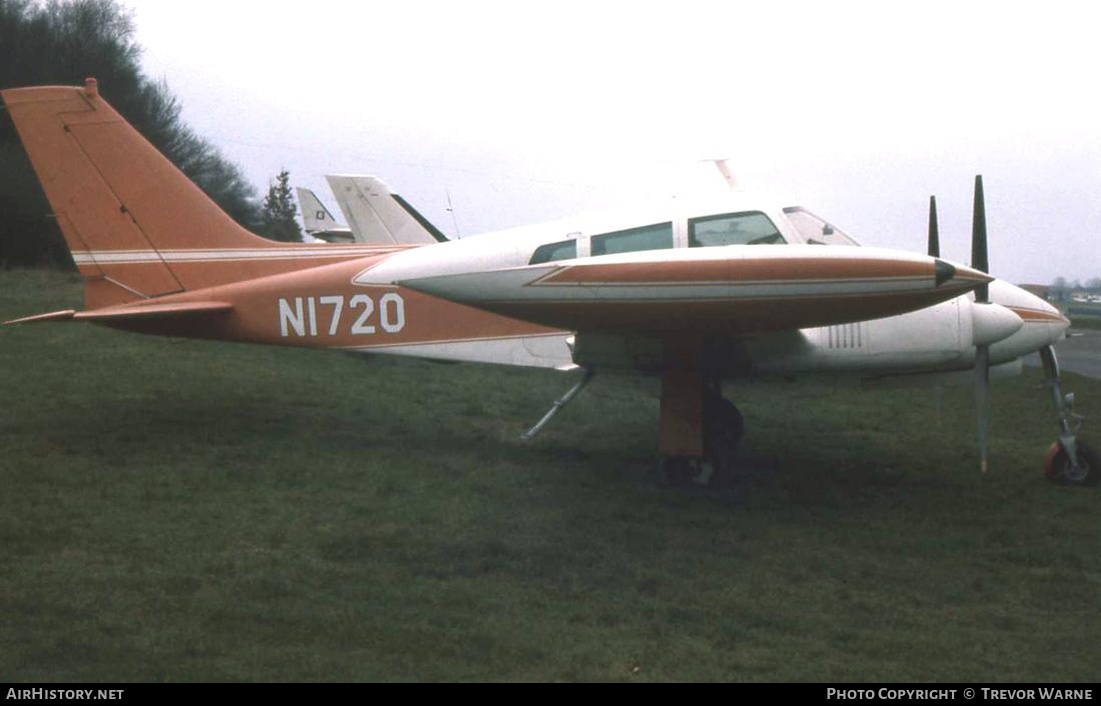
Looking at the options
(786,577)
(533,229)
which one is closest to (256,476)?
(533,229)

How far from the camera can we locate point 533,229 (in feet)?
29.9

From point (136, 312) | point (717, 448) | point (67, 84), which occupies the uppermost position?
point (67, 84)

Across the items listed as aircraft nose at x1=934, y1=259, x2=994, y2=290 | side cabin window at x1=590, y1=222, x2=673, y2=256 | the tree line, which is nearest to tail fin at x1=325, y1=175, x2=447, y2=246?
the tree line

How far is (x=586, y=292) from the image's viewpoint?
7.37m

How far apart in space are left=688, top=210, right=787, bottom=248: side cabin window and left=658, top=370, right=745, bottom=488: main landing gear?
3.35 ft

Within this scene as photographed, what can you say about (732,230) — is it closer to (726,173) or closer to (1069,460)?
(726,173)

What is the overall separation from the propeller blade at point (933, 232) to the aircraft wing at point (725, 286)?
2.13 meters

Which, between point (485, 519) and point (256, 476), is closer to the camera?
point (485, 519)

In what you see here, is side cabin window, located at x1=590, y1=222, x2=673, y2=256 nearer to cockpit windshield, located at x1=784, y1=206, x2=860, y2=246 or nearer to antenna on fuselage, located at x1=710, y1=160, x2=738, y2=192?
cockpit windshield, located at x1=784, y1=206, x2=860, y2=246

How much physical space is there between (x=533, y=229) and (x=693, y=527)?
2945mm

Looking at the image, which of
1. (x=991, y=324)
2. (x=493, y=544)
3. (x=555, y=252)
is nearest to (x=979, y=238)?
(x=991, y=324)

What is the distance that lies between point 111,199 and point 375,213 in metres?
10.3

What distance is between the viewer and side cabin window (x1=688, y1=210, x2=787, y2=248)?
8.55m

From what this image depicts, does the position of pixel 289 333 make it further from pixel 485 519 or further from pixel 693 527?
pixel 693 527
